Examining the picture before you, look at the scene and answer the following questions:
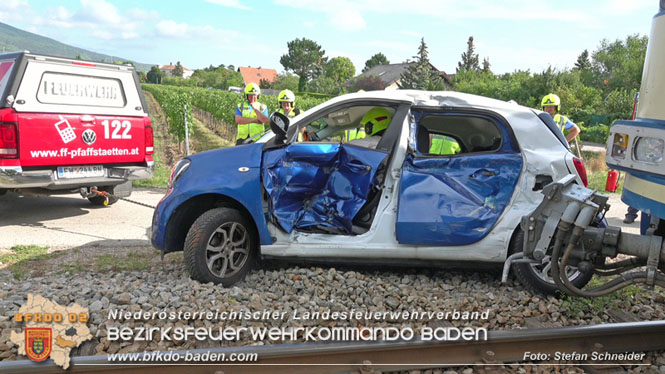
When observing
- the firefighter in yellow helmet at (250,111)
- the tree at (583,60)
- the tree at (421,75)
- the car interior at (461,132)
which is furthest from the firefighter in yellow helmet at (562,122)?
the tree at (583,60)

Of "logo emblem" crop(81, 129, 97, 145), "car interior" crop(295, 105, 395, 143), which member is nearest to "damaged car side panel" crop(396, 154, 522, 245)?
"car interior" crop(295, 105, 395, 143)

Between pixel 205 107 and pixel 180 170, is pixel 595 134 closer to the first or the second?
pixel 205 107

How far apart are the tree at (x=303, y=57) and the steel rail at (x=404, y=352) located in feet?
416

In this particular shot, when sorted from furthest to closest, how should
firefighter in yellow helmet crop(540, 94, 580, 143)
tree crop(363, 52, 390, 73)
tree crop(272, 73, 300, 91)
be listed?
tree crop(363, 52, 390, 73), tree crop(272, 73, 300, 91), firefighter in yellow helmet crop(540, 94, 580, 143)

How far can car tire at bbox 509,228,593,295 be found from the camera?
452cm

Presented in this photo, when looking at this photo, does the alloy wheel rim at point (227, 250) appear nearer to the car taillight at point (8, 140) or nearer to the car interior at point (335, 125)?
the car interior at point (335, 125)

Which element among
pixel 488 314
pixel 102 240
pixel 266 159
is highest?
pixel 266 159

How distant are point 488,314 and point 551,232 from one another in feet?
3.06

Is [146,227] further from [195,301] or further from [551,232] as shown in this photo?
Answer: [551,232]

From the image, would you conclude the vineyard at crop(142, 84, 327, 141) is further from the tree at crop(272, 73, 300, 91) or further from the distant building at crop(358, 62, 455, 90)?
the tree at crop(272, 73, 300, 91)

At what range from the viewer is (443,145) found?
5.50 meters

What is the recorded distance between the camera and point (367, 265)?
5105mm

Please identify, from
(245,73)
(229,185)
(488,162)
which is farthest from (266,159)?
(245,73)

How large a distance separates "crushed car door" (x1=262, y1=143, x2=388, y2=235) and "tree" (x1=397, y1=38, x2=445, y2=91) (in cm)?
6472
